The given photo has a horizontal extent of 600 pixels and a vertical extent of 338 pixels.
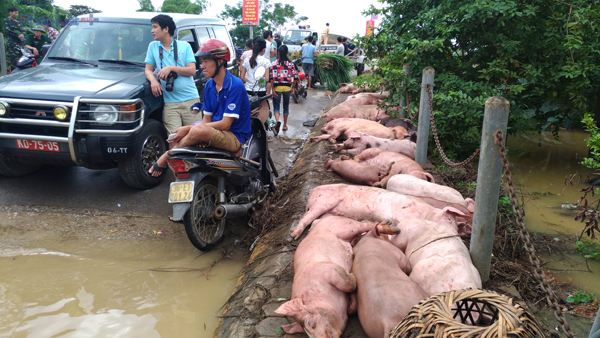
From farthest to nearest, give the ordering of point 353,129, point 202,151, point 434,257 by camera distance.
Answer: point 353,129
point 202,151
point 434,257

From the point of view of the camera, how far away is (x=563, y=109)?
24.9 ft

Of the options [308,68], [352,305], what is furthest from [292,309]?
[308,68]

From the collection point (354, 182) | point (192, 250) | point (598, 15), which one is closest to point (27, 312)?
point (192, 250)

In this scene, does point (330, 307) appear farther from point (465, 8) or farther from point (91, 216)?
point (465, 8)

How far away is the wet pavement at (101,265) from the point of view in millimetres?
3477

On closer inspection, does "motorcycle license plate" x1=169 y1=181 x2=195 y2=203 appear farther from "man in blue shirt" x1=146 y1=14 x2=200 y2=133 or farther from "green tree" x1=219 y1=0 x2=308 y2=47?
"green tree" x1=219 y1=0 x2=308 y2=47

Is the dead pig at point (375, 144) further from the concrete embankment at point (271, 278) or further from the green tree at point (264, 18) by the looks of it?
the green tree at point (264, 18)

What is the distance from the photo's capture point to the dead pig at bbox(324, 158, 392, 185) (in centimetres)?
567

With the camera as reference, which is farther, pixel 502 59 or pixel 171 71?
pixel 502 59

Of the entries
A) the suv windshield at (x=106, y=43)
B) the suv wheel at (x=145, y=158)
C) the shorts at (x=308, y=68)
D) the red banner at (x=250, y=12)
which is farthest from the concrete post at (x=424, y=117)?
the red banner at (x=250, y=12)

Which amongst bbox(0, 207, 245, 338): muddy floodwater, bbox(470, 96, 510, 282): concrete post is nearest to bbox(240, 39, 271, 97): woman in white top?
bbox(0, 207, 245, 338): muddy floodwater

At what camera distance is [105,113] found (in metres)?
5.24

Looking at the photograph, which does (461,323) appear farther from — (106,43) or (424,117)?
(106,43)

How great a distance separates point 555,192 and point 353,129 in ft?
10.8
